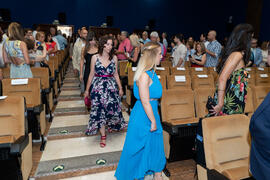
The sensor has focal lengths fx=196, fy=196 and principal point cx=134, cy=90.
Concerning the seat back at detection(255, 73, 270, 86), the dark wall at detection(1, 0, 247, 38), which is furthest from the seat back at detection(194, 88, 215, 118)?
the dark wall at detection(1, 0, 247, 38)

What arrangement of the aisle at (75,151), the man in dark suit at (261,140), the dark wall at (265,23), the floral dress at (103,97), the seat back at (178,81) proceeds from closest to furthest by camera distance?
1. the man in dark suit at (261,140)
2. the aisle at (75,151)
3. the floral dress at (103,97)
4. the seat back at (178,81)
5. the dark wall at (265,23)

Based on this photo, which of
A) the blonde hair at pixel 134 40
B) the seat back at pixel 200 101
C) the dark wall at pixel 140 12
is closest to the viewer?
the seat back at pixel 200 101

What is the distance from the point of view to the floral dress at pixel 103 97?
258 centimetres

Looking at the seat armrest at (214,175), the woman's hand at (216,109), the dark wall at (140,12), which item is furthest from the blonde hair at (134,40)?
the dark wall at (140,12)

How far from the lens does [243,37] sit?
1.65 m

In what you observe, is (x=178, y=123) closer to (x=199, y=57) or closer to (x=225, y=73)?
(x=225, y=73)

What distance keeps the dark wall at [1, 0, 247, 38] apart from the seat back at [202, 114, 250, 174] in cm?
1361

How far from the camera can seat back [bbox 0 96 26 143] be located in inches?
71.1

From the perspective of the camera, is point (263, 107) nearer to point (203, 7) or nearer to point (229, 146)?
point (229, 146)

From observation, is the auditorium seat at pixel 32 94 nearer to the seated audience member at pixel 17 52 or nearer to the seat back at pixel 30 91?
the seat back at pixel 30 91

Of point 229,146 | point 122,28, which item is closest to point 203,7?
point 122,28

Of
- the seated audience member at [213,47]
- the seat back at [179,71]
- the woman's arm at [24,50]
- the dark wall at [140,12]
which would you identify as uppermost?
the dark wall at [140,12]

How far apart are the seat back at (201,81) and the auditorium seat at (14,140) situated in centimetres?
263

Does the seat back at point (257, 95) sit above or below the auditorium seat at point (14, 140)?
above
